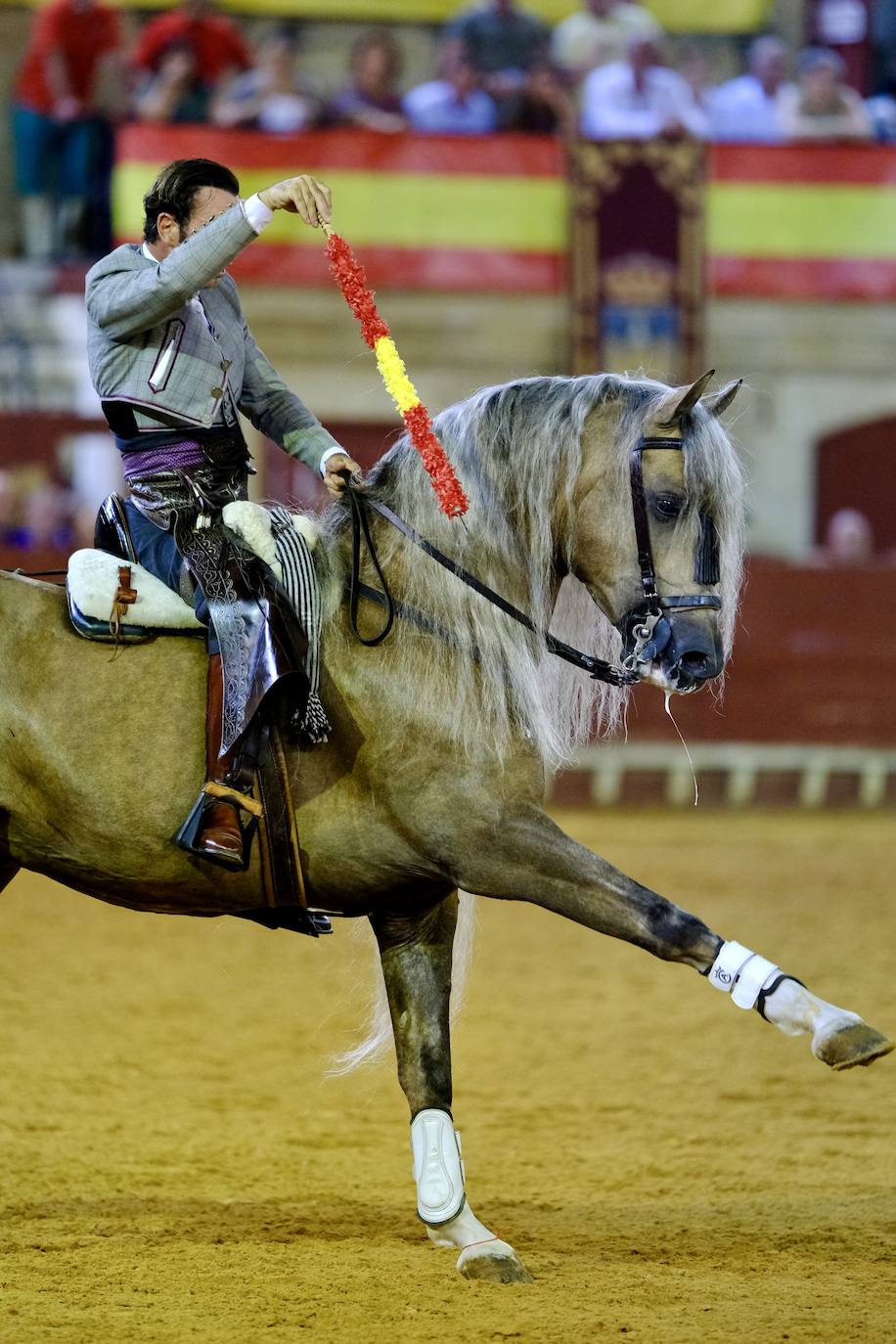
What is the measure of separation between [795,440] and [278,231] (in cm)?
421

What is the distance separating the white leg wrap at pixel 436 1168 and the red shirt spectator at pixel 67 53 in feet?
34.2

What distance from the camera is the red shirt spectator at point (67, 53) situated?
12875 millimetres

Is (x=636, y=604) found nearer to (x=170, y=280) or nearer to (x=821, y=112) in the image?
(x=170, y=280)

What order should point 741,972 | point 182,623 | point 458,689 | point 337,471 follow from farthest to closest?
point 337,471 → point 182,623 → point 458,689 → point 741,972

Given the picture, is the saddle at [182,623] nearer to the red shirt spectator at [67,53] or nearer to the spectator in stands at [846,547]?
the spectator in stands at [846,547]

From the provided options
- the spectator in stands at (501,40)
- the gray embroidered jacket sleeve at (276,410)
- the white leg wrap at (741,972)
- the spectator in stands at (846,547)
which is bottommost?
the spectator in stands at (846,547)

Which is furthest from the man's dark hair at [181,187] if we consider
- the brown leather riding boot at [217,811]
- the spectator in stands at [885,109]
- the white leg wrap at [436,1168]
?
→ the spectator in stands at [885,109]

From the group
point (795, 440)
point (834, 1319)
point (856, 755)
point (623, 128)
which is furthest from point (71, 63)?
point (834, 1319)

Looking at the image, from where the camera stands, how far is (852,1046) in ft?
11.5

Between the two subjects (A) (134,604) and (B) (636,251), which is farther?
(B) (636,251)

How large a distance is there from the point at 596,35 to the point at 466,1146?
10983mm

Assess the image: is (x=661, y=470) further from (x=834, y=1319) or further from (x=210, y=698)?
(x=834, y=1319)

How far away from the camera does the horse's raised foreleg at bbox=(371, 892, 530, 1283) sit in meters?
4.02

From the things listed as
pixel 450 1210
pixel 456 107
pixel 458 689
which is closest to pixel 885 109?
pixel 456 107
